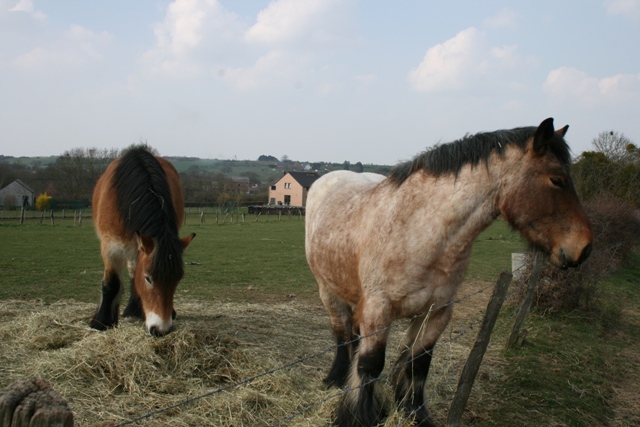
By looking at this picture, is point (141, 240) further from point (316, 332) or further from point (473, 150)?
point (473, 150)

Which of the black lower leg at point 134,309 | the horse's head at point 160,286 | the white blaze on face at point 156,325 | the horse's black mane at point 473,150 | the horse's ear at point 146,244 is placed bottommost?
the black lower leg at point 134,309

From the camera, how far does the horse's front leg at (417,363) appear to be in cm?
340

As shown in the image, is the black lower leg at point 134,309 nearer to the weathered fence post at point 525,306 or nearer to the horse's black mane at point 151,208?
the horse's black mane at point 151,208

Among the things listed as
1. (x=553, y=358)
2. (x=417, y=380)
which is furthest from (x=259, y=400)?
(x=553, y=358)

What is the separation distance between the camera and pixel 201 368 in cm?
459

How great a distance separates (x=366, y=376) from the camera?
3.37 m

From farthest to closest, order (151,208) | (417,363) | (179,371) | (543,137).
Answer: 1. (151,208)
2. (179,371)
3. (417,363)
4. (543,137)

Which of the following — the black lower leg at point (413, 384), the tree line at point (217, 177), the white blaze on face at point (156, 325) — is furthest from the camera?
the tree line at point (217, 177)

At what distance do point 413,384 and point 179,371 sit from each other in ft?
7.09

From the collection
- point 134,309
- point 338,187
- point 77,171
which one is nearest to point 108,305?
point 134,309

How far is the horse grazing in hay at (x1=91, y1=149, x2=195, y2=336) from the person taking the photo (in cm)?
468

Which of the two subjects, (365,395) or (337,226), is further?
(337,226)

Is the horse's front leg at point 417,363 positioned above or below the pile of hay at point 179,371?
above

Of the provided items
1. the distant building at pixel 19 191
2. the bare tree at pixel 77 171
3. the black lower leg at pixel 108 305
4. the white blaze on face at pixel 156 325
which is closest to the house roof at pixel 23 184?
the distant building at pixel 19 191
